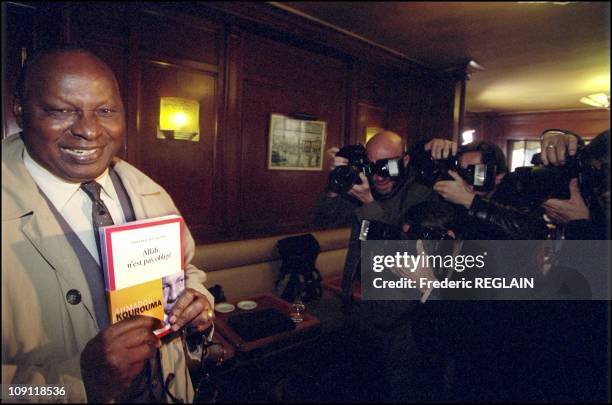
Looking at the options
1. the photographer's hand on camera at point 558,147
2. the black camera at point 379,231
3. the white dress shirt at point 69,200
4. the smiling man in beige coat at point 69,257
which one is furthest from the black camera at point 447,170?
the white dress shirt at point 69,200

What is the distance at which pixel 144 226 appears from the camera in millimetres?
578

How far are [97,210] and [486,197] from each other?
1.30 meters

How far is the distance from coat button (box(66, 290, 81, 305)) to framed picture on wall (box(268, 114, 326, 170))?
2453 millimetres

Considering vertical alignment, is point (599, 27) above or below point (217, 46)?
below

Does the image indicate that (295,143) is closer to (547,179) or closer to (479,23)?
(547,179)

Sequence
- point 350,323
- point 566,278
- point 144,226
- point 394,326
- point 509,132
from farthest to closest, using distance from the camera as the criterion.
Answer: point 509,132
point 350,323
point 394,326
point 566,278
point 144,226

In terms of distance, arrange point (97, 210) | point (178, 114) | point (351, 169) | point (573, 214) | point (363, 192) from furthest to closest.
Answer: point (178, 114) < point (363, 192) < point (351, 169) < point (573, 214) < point (97, 210)

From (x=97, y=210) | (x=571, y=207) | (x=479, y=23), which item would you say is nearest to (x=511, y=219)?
(x=571, y=207)

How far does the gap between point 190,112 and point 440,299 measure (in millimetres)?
2273

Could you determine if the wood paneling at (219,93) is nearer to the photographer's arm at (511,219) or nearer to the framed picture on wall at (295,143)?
the framed picture on wall at (295,143)

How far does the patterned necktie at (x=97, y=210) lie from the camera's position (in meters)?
0.81

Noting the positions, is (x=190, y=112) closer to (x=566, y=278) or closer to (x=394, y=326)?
(x=394, y=326)

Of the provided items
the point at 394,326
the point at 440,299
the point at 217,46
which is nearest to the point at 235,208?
the point at 217,46

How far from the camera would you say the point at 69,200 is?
2.83ft
